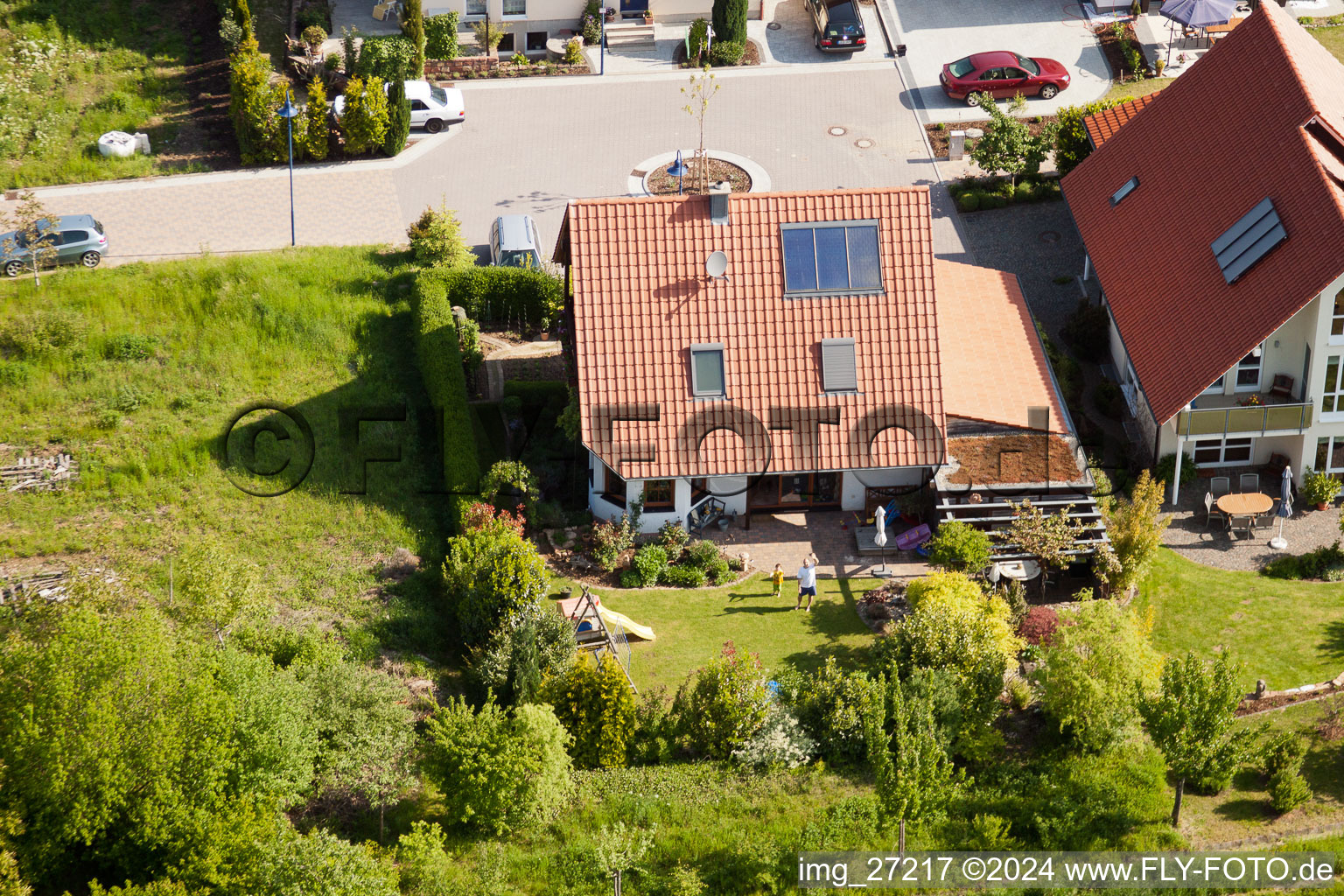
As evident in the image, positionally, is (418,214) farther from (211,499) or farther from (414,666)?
(414,666)

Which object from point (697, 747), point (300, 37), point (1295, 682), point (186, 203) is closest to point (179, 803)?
point (697, 747)

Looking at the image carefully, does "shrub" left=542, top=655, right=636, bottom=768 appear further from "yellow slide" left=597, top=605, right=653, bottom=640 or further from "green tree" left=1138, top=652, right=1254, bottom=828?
"green tree" left=1138, top=652, right=1254, bottom=828

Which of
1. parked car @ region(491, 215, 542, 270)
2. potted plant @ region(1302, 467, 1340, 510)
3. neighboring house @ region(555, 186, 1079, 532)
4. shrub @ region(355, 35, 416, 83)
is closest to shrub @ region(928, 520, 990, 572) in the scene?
neighboring house @ region(555, 186, 1079, 532)

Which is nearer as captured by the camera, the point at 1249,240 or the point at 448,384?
the point at 1249,240

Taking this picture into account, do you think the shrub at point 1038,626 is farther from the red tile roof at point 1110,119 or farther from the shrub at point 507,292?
the red tile roof at point 1110,119

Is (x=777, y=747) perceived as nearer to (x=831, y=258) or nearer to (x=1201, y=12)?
(x=831, y=258)

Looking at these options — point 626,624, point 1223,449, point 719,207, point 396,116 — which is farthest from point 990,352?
point 396,116

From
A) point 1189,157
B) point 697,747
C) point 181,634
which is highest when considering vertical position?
point 1189,157
